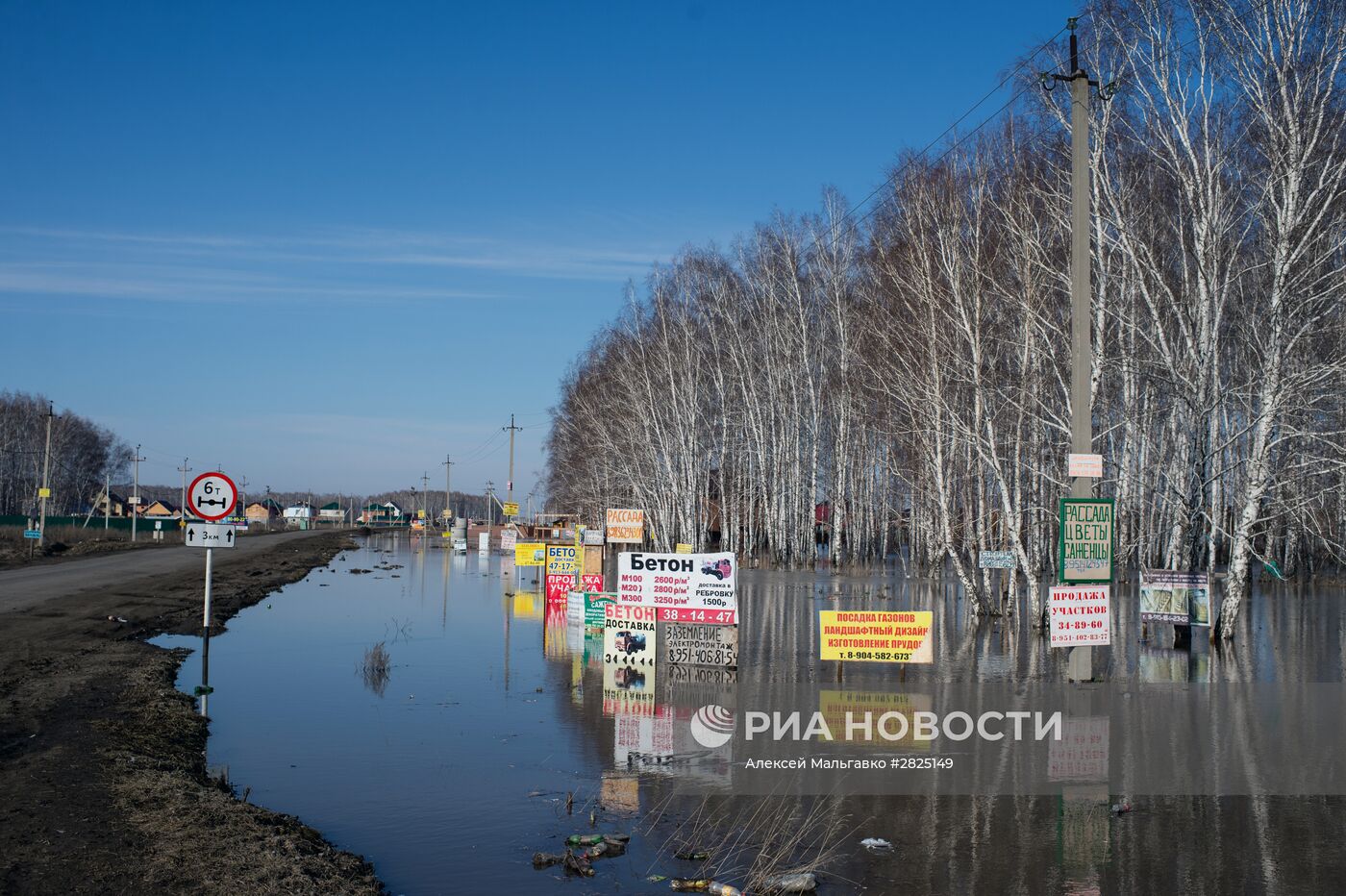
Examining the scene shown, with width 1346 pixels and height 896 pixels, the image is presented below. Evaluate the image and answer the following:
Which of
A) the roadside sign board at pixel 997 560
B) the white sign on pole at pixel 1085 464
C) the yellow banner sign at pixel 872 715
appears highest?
the white sign on pole at pixel 1085 464

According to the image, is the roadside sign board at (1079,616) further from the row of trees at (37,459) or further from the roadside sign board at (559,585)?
the row of trees at (37,459)

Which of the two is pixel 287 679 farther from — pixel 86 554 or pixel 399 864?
pixel 86 554

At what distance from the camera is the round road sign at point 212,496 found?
15008mm

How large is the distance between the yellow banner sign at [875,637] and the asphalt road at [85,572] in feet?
59.9

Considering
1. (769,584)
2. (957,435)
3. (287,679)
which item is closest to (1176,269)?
(957,435)

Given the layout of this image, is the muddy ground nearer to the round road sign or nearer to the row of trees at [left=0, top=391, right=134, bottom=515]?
the round road sign

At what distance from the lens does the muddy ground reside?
6.66 metres

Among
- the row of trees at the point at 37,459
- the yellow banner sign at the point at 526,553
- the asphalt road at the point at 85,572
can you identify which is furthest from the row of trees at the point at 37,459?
the yellow banner sign at the point at 526,553

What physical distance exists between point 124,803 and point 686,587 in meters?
9.15

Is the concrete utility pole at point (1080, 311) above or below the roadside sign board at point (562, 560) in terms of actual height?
above

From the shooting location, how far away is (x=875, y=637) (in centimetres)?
1570

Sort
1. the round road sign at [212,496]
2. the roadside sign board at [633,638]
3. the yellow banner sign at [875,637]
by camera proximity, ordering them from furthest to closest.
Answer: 1. the roadside sign board at [633,638]
2. the yellow banner sign at [875,637]
3. the round road sign at [212,496]

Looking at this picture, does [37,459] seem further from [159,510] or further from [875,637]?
[875,637]

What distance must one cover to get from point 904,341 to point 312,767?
21.8 meters
